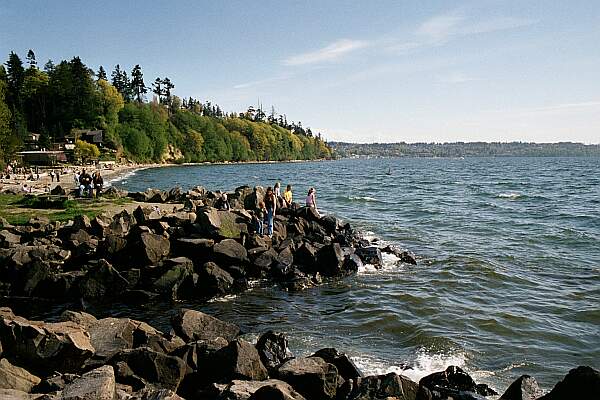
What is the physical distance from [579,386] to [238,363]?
5.71 m

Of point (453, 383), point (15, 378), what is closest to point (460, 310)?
point (453, 383)

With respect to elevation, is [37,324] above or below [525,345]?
above

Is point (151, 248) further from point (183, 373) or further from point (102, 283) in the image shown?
point (183, 373)

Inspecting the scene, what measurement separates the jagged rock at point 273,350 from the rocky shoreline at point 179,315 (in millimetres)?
31

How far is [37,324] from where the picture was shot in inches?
395

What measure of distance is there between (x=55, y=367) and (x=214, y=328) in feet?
11.6

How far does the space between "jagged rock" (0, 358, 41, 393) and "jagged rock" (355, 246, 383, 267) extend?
15332mm

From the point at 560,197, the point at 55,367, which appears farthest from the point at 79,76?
the point at 55,367

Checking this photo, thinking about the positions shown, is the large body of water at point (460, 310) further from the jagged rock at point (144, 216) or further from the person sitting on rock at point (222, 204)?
the person sitting on rock at point (222, 204)

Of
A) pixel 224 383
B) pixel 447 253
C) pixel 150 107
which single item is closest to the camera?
pixel 224 383

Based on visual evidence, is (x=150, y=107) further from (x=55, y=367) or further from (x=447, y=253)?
(x=55, y=367)

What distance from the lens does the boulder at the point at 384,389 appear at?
8.00m

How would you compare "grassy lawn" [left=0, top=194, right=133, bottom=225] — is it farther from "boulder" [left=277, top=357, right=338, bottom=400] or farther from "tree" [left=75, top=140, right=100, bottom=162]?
"tree" [left=75, top=140, right=100, bottom=162]

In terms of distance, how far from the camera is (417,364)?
39.0 ft
